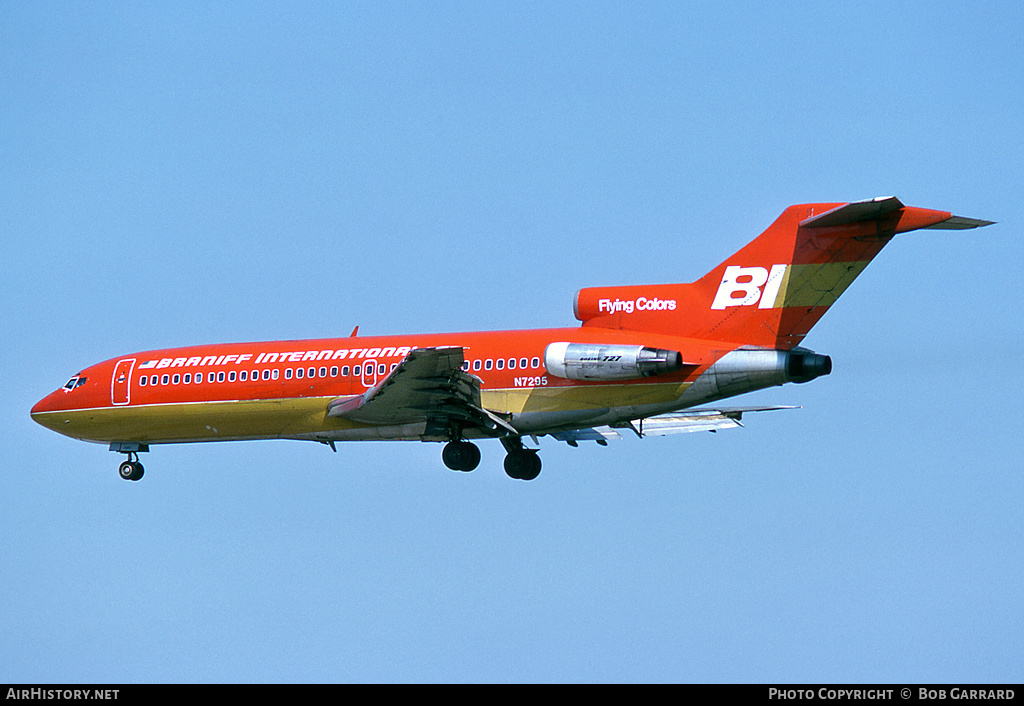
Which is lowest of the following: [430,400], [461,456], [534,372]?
[461,456]

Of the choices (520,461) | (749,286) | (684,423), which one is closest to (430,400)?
(520,461)

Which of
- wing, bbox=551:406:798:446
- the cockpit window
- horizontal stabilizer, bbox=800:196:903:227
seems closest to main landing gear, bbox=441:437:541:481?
wing, bbox=551:406:798:446

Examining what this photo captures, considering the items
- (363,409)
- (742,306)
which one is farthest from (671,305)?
(363,409)

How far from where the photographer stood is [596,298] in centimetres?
3441

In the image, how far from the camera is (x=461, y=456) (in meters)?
34.9

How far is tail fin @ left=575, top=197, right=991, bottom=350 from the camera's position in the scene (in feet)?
101

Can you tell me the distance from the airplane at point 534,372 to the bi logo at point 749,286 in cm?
3

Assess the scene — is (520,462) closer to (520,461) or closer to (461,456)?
(520,461)

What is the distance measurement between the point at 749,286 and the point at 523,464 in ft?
26.2

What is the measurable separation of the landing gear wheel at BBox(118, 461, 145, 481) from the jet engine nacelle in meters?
12.9

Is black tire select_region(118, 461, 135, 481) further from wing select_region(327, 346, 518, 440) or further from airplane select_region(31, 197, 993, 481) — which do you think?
wing select_region(327, 346, 518, 440)

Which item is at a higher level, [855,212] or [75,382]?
[75,382]

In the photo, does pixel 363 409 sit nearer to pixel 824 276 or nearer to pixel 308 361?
pixel 308 361
